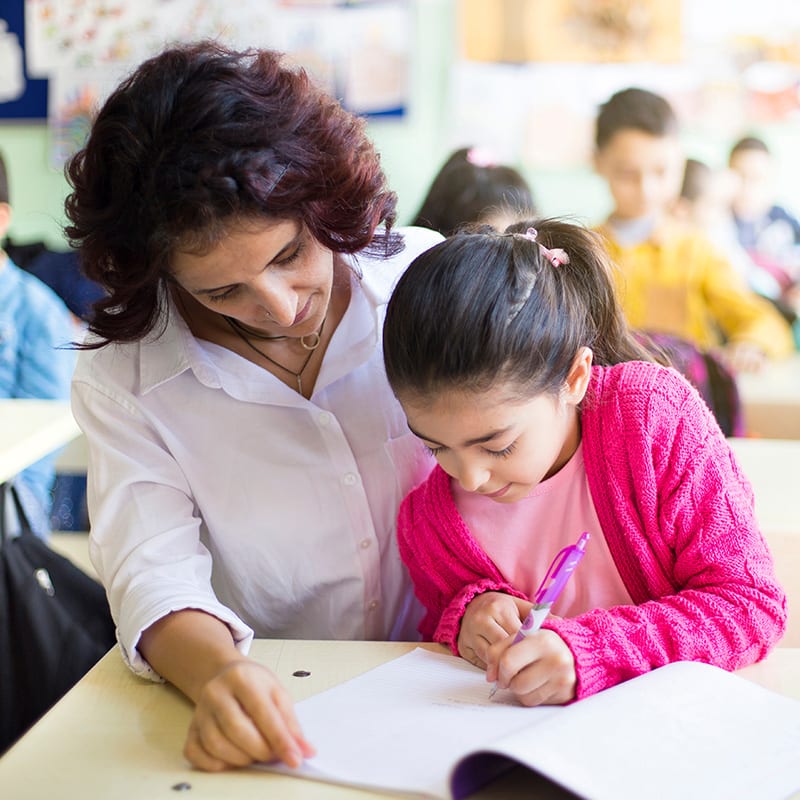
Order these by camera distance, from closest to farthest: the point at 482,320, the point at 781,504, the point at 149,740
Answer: the point at 149,740 < the point at 482,320 < the point at 781,504

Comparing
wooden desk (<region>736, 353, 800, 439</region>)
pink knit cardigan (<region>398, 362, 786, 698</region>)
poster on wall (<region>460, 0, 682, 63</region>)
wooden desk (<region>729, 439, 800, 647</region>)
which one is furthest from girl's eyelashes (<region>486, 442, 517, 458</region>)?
poster on wall (<region>460, 0, 682, 63</region>)

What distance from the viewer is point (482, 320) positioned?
3.43ft

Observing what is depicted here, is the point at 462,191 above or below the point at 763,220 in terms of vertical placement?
above

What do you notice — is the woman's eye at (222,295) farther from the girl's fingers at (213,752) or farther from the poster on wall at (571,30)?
the poster on wall at (571,30)

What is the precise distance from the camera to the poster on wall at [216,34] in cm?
398

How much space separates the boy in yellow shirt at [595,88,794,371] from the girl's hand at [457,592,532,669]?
7.67ft

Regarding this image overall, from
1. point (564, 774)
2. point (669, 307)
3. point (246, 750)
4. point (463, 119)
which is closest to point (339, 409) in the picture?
point (246, 750)

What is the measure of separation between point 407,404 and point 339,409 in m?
0.19

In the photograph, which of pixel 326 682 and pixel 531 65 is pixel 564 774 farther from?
pixel 531 65

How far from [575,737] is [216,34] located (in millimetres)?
3568

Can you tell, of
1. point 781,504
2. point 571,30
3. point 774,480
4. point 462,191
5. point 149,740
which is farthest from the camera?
point 571,30

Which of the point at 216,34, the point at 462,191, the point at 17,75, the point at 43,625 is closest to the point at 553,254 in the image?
the point at 43,625

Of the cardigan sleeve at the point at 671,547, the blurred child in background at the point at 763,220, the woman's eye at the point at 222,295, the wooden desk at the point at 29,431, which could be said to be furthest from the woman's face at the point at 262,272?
the blurred child in background at the point at 763,220

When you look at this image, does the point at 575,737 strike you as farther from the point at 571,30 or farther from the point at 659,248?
the point at 571,30
